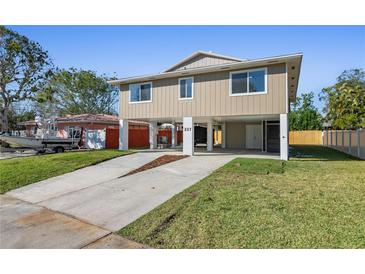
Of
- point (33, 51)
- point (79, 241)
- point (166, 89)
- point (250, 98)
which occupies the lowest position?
point (79, 241)

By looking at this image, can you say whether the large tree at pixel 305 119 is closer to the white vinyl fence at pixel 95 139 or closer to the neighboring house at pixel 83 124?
the neighboring house at pixel 83 124

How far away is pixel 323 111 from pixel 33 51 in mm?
42348

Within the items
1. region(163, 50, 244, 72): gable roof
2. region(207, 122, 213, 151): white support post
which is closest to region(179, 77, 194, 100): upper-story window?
region(163, 50, 244, 72): gable roof

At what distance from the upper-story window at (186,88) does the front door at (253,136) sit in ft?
25.3

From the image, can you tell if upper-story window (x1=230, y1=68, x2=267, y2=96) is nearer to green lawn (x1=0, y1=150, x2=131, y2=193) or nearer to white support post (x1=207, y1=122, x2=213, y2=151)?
white support post (x1=207, y1=122, x2=213, y2=151)

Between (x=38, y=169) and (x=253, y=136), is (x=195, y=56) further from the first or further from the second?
(x=38, y=169)

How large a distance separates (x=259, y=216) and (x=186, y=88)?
10525 mm

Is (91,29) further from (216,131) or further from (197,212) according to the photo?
(216,131)

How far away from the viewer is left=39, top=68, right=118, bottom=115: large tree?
35.0 metres

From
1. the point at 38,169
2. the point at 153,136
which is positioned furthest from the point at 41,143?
the point at 38,169

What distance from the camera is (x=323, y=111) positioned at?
4088 centimetres

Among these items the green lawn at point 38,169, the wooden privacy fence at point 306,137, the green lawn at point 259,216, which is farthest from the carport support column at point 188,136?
the wooden privacy fence at point 306,137

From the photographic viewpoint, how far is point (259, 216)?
14.8 ft
